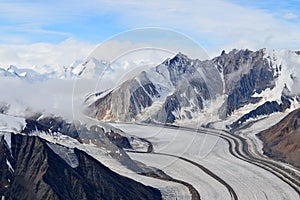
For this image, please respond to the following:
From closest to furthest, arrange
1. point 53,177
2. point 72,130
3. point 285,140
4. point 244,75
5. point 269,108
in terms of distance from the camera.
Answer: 1. point 53,177
2. point 72,130
3. point 285,140
4. point 269,108
5. point 244,75

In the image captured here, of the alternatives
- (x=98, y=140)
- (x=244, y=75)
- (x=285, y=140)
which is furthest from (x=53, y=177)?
(x=244, y=75)

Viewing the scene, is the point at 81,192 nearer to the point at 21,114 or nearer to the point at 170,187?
the point at 170,187

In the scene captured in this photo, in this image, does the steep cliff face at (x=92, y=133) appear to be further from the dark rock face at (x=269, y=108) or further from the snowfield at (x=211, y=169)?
the dark rock face at (x=269, y=108)

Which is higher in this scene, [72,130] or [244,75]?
[244,75]

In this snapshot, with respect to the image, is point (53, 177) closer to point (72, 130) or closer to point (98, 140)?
point (98, 140)

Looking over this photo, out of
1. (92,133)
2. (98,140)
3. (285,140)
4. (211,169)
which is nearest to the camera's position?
(92,133)

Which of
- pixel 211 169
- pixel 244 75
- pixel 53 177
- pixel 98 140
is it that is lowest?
pixel 53 177

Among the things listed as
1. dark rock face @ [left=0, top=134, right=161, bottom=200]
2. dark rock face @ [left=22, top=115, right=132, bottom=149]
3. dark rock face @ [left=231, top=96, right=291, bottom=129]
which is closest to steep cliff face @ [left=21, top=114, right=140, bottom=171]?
dark rock face @ [left=22, top=115, right=132, bottom=149]
